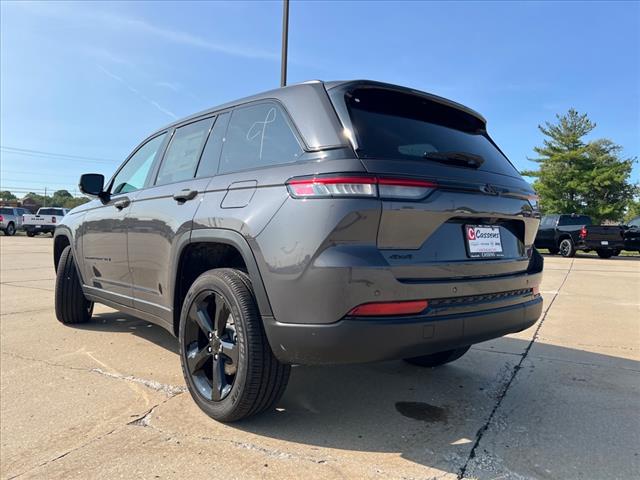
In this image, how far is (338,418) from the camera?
2.78 m

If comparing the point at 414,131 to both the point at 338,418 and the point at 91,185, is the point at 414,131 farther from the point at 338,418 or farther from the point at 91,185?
the point at 91,185

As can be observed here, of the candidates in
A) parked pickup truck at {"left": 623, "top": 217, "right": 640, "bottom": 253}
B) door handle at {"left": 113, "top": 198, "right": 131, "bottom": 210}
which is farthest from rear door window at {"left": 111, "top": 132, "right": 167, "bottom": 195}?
parked pickup truck at {"left": 623, "top": 217, "right": 640, "bottom": 253}

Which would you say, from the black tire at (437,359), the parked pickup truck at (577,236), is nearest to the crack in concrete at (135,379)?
the black tire at (437,359)

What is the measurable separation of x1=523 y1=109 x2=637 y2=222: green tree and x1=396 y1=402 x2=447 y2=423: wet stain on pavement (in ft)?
127

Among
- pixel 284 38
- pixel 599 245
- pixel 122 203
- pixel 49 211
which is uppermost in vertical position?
pixel 284 38

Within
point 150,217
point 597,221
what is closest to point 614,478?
point 150,217

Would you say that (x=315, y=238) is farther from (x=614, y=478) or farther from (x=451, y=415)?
(x=614, y=478)

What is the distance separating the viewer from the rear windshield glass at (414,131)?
2.43 metres

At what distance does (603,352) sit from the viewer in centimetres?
436

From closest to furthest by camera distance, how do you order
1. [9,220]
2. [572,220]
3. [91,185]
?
[91,185]
[572,220]
[9,220]

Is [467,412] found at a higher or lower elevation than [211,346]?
lower

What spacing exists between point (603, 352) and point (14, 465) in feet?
14.8

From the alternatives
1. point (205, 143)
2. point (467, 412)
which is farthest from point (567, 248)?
point (205, 143)

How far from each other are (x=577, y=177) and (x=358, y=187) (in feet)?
134
